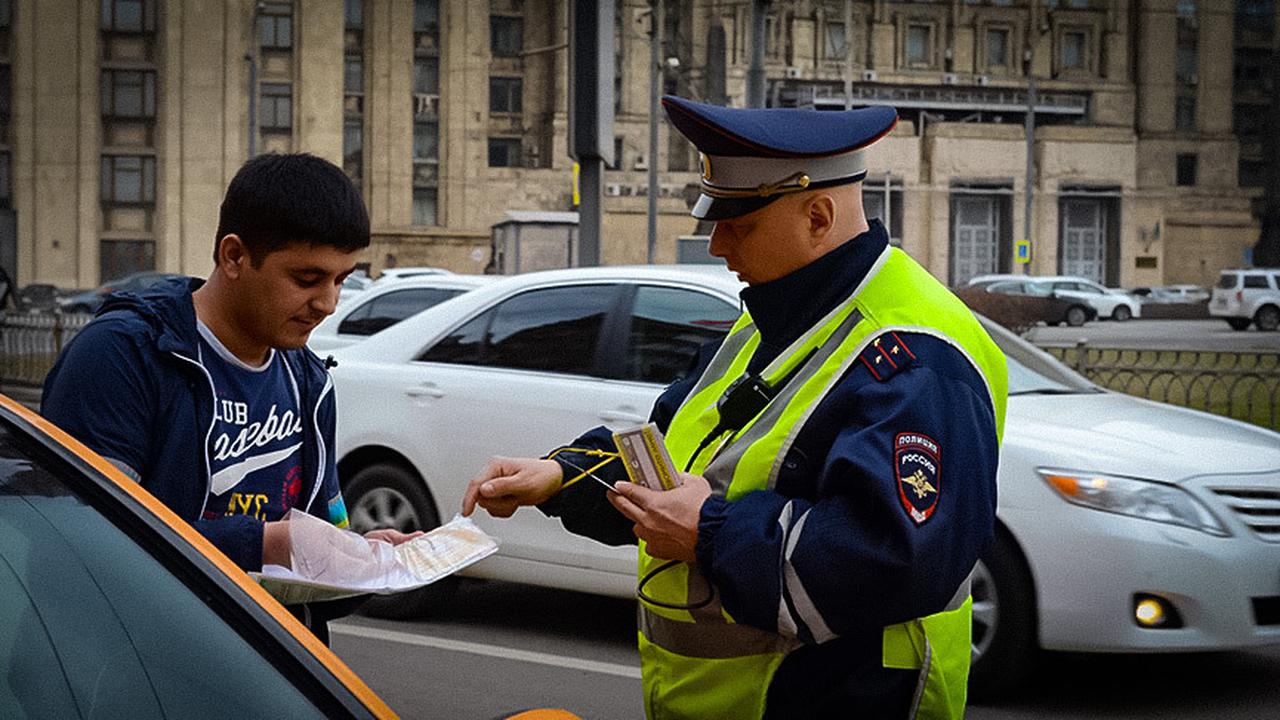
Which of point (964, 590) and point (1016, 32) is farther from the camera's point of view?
point (1016, 32)

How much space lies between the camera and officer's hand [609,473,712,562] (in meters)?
2.03

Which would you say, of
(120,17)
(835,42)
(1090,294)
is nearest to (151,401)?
(1090,294)

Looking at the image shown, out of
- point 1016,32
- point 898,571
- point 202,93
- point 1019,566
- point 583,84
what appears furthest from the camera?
point 1016,32

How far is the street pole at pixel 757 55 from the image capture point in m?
15.4

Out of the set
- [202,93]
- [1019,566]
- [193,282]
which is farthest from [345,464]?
[202,93]

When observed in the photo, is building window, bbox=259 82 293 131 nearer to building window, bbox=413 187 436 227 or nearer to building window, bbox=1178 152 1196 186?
building window, bbox=413 187 436 227

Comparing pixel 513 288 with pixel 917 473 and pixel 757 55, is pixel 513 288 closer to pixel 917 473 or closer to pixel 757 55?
pixel 917 473

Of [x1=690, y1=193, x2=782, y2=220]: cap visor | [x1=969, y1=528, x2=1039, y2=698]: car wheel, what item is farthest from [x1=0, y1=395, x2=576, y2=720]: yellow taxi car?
[x1=969, y1=528, x2=1039, y2=698]: car wheel

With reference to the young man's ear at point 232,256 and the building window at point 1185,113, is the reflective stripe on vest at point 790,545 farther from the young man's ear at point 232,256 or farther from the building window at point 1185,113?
the building window at point 1185,113

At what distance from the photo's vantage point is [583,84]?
1156 centimetres

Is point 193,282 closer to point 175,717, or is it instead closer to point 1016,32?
point 175,717

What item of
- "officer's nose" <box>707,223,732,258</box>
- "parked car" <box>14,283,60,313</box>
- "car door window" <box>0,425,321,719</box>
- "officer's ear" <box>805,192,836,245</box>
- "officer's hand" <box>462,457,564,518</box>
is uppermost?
"officer's ear" <box>805,192,836,245</box>

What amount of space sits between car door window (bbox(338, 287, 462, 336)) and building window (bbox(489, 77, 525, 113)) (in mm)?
54542

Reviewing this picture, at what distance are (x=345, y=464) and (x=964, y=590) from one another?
207 inches
